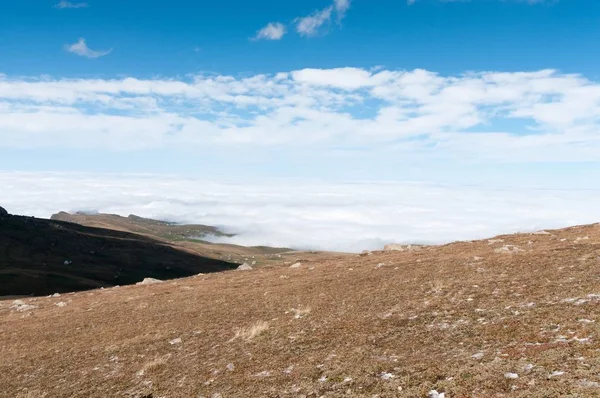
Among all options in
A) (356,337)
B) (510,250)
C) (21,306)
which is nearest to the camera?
(356,337)

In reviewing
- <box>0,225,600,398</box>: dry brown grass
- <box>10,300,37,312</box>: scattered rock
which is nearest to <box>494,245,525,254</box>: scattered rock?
<box>0,225,600,398</box>: dry brown grass

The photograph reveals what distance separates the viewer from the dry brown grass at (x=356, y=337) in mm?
11547

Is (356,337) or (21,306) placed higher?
(356,337)

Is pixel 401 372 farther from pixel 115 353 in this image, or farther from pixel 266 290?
pixel 266 290

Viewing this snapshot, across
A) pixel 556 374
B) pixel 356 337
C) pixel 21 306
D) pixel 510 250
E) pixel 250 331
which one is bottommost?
pixel 21 306

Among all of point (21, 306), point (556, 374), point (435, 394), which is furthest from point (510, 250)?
point (21, 306)

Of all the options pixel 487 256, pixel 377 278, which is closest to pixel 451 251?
pixel 487 256

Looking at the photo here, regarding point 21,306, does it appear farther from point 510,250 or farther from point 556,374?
point 556,374

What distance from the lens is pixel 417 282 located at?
24.2 m

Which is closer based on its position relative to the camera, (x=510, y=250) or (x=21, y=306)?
(x=510, y=250)

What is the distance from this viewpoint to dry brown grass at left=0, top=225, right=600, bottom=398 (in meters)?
11.5

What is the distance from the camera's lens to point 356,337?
656 inches

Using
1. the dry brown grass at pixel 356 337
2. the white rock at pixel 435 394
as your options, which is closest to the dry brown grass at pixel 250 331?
the dry brown grass at pixel 356 337

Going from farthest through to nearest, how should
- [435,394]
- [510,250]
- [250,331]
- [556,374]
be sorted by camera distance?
[510,250], [250,331], [435,394], [556,374]
